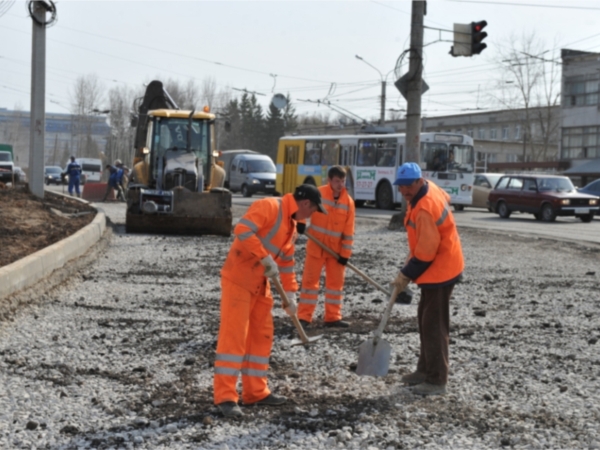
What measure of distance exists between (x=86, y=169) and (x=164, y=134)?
1615 inches

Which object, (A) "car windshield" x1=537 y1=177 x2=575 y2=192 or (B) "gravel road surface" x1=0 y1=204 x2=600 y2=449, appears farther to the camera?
(A) "car windshield" x1=537 y1=177 x2=575 y2=192

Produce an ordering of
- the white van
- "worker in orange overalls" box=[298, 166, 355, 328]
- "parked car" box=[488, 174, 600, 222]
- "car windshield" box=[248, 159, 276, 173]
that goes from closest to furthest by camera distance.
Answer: "worker in orange overalls" box=[298, 166, 355, 328], "parked car" box=[488, 174, 600, 222], "car windshield" box=[248, 159, 276, 173], the white van

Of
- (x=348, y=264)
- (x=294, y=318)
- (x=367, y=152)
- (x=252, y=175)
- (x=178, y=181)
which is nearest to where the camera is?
(x=294, y=318)

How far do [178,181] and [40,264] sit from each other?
338 inches

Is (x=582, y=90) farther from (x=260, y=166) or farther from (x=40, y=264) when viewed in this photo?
(x=40, y=264)

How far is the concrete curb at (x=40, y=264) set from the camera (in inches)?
356

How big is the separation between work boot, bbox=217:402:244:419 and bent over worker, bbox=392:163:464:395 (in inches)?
54.6

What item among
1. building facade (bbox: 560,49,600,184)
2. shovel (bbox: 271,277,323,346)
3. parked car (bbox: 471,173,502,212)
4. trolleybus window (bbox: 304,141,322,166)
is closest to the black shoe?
shovel (bbox: 271,277,323,346)

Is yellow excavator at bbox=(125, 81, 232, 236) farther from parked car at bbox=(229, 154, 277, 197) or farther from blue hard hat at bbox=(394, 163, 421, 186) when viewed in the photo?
parked car at bbox=(229, 154, 277, 197)

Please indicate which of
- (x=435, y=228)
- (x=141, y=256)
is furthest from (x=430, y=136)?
(x=435, y=228)

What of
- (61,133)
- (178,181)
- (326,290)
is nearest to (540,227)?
(178,181)

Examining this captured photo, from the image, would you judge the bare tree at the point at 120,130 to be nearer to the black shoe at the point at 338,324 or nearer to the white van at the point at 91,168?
the white van at the point at 91,168

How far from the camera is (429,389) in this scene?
6.11m

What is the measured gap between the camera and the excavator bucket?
59.5 feet
